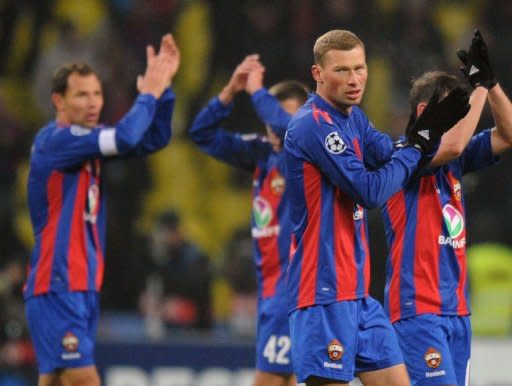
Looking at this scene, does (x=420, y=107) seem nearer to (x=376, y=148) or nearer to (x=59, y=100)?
(x=376, y=148)

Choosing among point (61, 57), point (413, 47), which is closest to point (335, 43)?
point (413, 47)

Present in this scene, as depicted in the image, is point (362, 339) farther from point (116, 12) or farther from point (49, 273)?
point (116, 12)

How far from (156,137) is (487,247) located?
385 cm

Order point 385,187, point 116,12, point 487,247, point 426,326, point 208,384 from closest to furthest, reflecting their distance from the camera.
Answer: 1. point 385,187
2. point 426,326
3. point 208,384
4. point 487,247
5. point 116,12

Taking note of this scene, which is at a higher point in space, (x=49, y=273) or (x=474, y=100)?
(x=474, y=100)

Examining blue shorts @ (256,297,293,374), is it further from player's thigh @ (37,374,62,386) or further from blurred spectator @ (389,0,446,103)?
blurred spectator @ (389,0,446,103)

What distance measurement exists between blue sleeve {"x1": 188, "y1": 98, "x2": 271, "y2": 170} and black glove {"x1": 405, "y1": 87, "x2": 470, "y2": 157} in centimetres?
222

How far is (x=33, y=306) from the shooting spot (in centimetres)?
660

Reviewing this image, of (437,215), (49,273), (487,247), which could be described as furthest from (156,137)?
(487,247)

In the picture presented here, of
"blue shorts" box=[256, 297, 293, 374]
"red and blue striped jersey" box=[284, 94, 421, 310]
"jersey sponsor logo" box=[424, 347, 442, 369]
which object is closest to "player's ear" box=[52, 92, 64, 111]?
"blue shorts" box=[256, 297, 293, 374]

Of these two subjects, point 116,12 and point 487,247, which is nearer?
point 487,247

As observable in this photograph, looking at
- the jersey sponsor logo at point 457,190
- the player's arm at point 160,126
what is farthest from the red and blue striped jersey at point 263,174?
the jersey sponsor logo at point 457,190

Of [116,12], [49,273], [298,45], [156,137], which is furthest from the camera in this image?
[116,12]

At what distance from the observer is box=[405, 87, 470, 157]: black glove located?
16.5 feet
